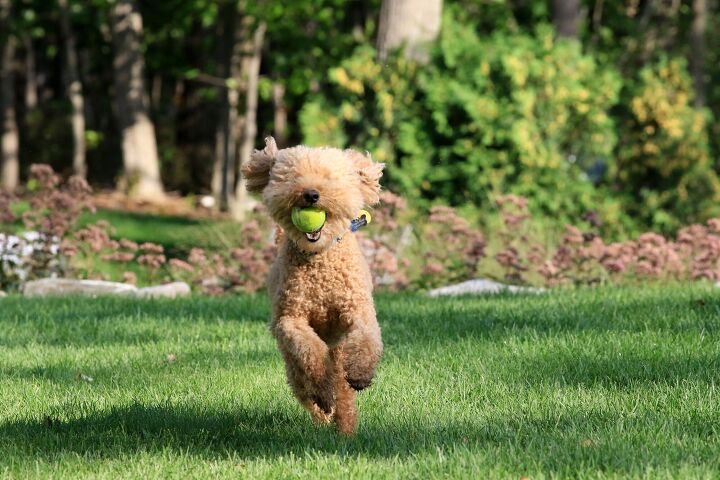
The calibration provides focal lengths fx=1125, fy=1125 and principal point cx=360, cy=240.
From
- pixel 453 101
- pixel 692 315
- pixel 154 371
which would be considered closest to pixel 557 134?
pixel 453 101

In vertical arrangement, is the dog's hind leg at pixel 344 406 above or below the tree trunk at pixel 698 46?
below

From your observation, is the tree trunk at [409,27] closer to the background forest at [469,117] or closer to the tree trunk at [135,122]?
the background forest at [469,117]

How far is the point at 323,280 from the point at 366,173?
1.57 ft

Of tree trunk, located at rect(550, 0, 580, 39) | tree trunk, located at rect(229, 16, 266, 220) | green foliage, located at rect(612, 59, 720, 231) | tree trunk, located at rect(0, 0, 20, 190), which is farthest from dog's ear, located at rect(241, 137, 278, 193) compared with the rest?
tree trunk, located at rect(0, 0, 20, 190)

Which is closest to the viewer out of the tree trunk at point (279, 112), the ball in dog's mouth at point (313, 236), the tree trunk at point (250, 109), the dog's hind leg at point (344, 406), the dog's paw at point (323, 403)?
the ball in dog's mouth at point (313, 236)

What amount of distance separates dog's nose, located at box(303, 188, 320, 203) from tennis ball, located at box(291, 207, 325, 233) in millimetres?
57

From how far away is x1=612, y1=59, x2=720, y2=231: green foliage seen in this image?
1391 centimetres

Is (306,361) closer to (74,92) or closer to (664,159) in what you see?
(664,159)

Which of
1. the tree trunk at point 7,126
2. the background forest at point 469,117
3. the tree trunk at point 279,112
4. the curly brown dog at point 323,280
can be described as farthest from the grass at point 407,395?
the tree trunk at point 7,126

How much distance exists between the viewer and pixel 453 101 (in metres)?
11.9

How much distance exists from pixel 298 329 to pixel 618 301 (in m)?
3.97

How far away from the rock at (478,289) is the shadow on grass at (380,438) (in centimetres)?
405

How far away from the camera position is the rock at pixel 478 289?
9.09 m

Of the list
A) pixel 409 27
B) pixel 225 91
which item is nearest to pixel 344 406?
pixel 409 27
